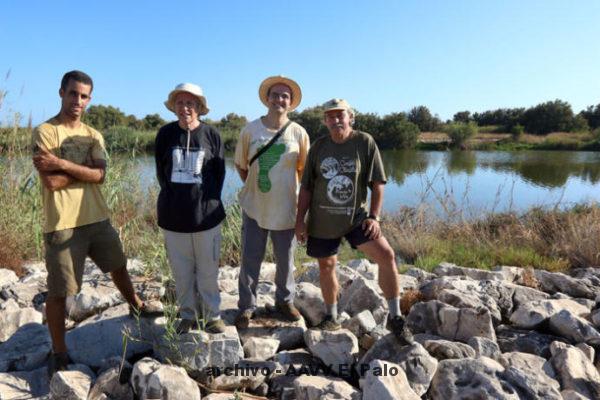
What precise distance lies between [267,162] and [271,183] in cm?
15

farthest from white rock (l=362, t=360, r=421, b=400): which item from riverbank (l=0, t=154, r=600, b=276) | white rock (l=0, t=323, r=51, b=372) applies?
riverbank (l=0, t=154, r=600, b=276)

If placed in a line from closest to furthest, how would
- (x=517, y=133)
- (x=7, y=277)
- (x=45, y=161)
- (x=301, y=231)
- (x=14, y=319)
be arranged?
(x=45, y=161) < (x=301, y=231) < (x=14, y=319) < (x=7, y=277) < (x=517, y=133)

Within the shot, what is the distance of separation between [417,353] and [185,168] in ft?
5.81

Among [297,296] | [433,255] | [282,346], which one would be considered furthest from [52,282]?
[433,255]

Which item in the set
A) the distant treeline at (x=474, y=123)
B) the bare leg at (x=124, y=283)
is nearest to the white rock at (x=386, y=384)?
the bare leg at (x=124, y=283)

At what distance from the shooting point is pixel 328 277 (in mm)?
2775

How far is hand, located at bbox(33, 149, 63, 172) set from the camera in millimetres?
2154

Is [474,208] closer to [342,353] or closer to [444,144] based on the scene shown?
[342,353]

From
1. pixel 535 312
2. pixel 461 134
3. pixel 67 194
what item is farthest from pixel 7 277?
pixel 461 134

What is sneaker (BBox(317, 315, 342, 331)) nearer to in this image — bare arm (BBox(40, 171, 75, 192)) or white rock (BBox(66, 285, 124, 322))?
white rock (BBox(66, 285, 124, 322))

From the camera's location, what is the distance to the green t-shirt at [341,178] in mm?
2643

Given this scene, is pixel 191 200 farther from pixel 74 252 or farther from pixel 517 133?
pixel 517 133

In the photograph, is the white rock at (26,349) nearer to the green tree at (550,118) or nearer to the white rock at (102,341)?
the white rock at (102,341)

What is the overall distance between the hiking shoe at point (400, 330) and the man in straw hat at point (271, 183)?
2.30 feet
